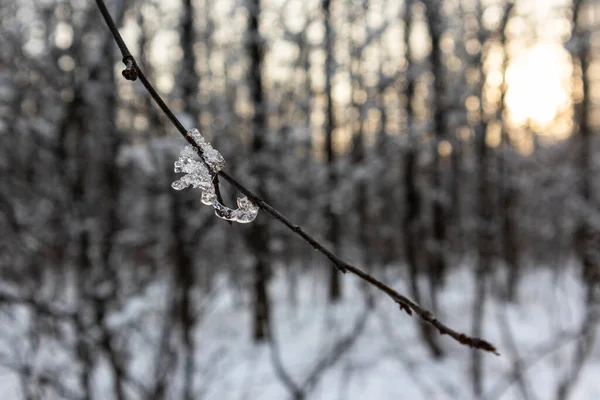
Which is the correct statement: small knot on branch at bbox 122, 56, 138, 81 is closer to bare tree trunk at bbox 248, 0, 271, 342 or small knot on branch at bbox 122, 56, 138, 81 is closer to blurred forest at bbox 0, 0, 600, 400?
blurred forest at bbox 0, 0, 600, 400

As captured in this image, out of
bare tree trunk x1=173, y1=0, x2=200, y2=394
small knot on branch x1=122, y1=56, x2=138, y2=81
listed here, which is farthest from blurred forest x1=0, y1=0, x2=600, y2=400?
small knot on branch x1=122, y1=56, x2=138, y2=81

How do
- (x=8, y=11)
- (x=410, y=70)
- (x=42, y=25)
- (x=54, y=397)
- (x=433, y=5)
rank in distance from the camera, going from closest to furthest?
(x=54, y=397)
(x=42, y=25)
(x=8, y=11)
(x=433, y=5)
(x=410, y=70)

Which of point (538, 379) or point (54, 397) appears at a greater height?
point (538, 379)

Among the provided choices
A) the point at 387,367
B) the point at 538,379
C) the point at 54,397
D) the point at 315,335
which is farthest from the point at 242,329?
the point at 54,397

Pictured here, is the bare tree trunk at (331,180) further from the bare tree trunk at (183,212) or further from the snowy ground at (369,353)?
the bare tree trunk at (183,212)

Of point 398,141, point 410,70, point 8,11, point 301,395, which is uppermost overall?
point 410,70

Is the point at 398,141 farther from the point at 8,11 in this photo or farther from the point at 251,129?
the point at 8,11

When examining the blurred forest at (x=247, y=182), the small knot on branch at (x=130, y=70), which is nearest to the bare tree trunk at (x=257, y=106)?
the blurred forest at (x=247, y=182)
